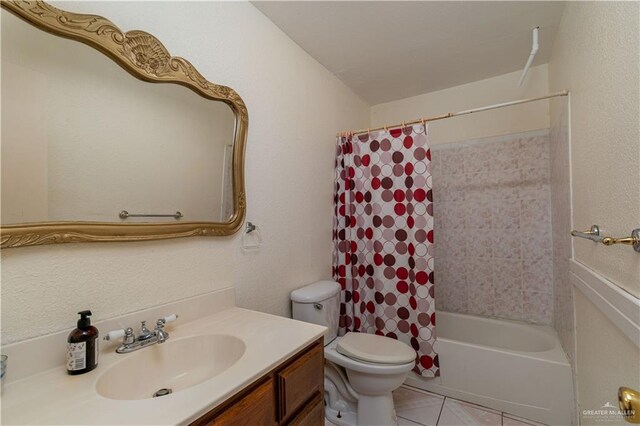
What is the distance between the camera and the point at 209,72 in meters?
1.25

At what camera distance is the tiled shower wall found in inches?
81.0

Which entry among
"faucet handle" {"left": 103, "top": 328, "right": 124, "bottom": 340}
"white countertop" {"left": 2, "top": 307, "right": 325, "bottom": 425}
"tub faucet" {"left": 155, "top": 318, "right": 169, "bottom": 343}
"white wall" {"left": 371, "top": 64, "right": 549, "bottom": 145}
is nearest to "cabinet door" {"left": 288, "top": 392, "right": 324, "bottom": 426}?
"white countertop" {"left": 2, "top": 307, "right": 325, "bottom": 425}

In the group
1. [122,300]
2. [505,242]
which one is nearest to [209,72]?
[122,300]

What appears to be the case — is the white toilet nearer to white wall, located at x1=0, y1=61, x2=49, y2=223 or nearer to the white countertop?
the white countertop

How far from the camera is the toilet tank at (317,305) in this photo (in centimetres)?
161

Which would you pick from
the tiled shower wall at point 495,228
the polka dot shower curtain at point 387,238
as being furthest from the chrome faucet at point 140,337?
the tiled shower wall at point 495,228

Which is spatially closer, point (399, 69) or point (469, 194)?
A: point (399, 69)

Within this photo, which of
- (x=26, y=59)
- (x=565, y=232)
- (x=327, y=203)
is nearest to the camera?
(x=26, y=59)

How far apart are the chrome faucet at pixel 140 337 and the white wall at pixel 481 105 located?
2440mm

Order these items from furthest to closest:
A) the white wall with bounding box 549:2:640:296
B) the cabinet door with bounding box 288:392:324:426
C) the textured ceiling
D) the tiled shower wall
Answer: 1. the tiled shower wall
2. the textured ceiling
3. the cabinet door with bounding box 288:392:324:426
4. the white wall with bounding box 549:2:640:296

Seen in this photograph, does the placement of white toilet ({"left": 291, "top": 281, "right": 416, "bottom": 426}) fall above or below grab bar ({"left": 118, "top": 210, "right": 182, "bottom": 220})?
below

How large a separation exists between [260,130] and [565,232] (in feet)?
6.11

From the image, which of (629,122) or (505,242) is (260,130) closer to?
(629,122)

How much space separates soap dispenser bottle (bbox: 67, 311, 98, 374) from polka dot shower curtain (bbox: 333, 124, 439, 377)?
1.51 metres
